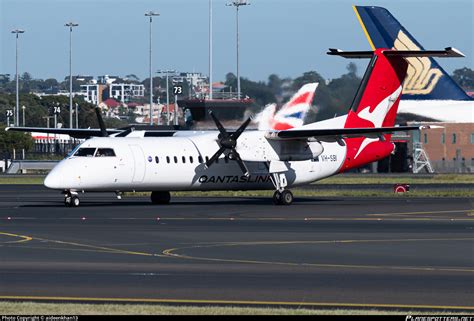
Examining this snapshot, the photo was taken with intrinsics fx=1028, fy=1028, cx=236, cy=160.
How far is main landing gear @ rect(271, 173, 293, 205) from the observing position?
122 feet

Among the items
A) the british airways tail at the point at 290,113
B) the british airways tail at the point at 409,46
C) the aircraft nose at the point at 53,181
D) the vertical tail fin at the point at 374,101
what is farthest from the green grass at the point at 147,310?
the british airways tail at the point at 409,46

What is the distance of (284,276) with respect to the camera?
55.4 feet

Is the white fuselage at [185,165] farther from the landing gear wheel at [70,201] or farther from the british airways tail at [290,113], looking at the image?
the british airways tail at [290,113]

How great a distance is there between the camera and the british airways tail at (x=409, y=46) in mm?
61375

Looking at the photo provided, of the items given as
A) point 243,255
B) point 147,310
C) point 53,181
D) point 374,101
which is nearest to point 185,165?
point 53,181

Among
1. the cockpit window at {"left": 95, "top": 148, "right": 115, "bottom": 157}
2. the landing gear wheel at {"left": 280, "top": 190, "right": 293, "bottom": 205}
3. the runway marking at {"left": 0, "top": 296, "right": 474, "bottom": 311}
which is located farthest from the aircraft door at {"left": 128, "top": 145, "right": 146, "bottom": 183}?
the runway marking at {"left": 0, "top": 296, "right": 474, "bottom": 311}

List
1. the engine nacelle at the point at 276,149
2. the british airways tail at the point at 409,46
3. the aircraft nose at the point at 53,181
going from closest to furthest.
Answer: the aircraft nose at the point at 53,181 → the engine nacelle at the point at 276,149 → the british airways tail at the point at 409,46

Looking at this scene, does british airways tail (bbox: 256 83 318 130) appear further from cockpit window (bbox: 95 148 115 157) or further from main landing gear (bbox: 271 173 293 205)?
cockpit window (bbox: 95 148 115 157)

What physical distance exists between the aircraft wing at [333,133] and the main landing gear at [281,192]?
1.49 meters

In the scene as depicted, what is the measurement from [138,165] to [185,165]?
2.06 meters

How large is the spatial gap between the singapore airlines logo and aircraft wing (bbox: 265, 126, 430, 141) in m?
25.2

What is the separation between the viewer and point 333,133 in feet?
119

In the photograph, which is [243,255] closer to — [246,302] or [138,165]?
[246,302]

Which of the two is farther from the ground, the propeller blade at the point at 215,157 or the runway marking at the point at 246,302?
the propeller blade at the point at 215,157
